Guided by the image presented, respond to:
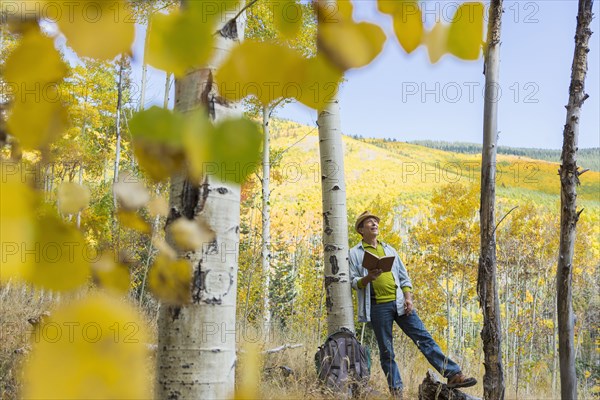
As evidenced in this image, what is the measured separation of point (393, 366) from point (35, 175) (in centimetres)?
308

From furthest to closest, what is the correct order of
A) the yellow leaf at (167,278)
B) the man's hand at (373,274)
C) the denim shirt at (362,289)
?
1. the denim shirt at (362,289)
2. the man's hand at (373,274)
3. the yellow leaf at (167,278)

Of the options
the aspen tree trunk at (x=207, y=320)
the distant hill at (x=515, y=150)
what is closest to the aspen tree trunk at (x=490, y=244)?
the aspen tree trunk at (x=207, y=320)

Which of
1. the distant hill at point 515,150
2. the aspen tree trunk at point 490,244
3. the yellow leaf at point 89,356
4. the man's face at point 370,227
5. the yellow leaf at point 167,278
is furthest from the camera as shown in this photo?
the distant hill at point 515,150

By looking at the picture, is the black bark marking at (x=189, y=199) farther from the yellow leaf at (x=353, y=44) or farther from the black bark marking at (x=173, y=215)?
the yellow leaf at (x=353, y=44)

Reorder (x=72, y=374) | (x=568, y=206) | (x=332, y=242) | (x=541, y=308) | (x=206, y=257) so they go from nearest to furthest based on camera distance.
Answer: (x=72, y=374), (x=206, y=257), (x=568, y=206), (x=332, y=242), (x=541, y=308)

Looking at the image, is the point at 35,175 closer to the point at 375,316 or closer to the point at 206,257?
the point at 206,257

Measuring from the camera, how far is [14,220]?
164 millimetres

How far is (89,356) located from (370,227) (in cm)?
301

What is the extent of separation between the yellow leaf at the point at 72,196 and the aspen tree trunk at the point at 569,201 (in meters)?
1.83

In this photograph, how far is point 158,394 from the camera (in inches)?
18.1

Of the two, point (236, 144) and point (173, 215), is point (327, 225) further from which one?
point (236, 144)

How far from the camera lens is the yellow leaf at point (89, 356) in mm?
157

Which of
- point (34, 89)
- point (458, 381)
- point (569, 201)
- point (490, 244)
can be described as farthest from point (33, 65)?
point (458, 381)

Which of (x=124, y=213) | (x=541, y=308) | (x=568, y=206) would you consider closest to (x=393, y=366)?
(x=568, y=206)
